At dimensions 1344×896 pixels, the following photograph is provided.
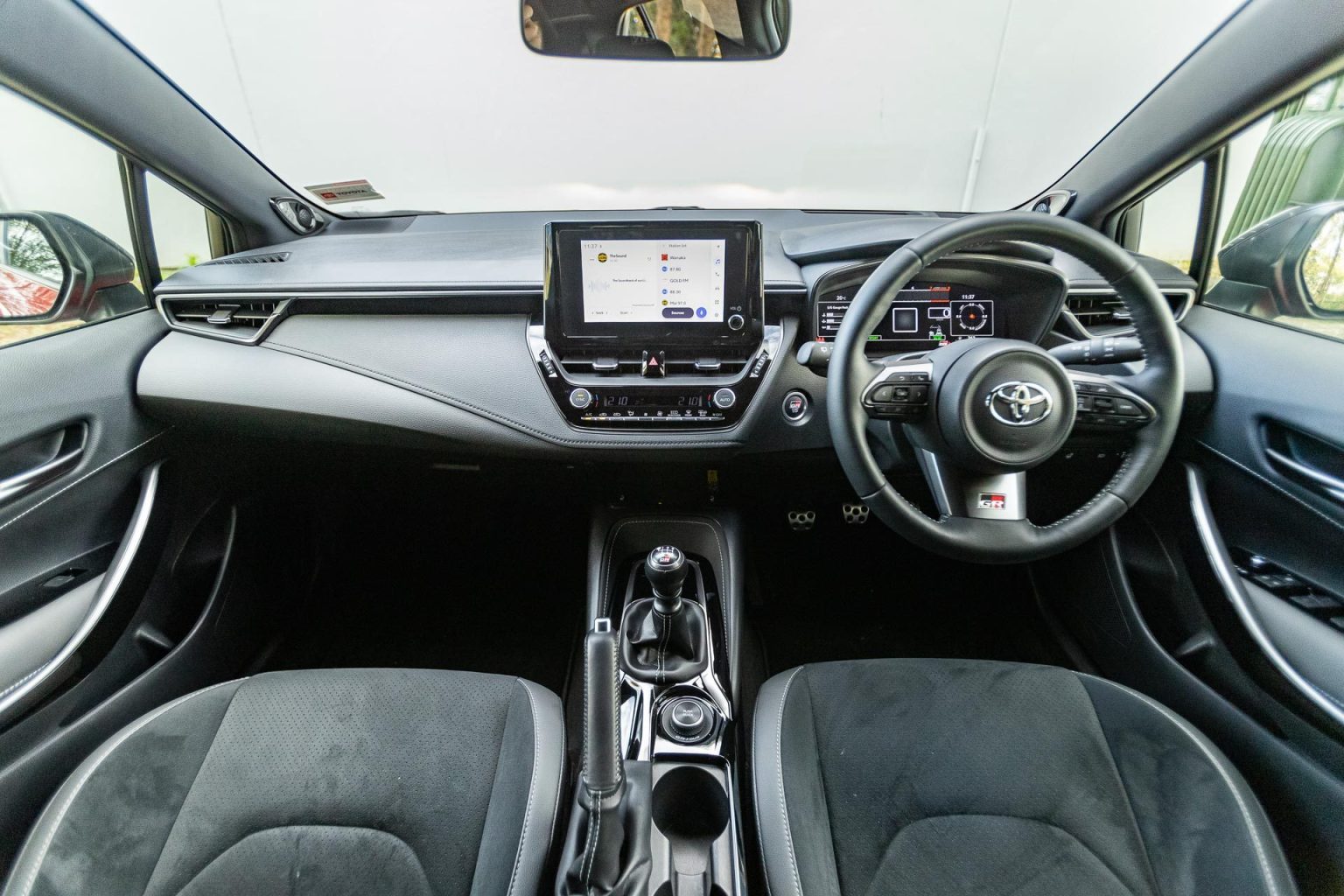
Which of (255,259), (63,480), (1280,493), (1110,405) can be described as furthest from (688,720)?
(255,259)

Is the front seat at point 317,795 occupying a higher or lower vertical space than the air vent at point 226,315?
lower

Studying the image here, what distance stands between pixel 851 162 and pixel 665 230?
0.83 m

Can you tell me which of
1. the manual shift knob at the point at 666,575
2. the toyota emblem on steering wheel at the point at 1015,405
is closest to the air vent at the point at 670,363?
the manual shift knob at the point at 666,575

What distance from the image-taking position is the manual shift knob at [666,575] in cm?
147

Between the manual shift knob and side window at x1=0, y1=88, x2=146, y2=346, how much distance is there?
52.5 inches

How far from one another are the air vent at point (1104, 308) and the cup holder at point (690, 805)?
125 cm

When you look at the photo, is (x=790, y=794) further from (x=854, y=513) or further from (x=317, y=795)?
(x=854, y=513)

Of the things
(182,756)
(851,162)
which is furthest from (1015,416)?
(182,756)

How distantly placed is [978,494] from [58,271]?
6.37 ft

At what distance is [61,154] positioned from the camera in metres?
1.51

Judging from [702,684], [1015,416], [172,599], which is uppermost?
[1015,416]

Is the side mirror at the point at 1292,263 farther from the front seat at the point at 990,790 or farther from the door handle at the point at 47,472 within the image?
the door handle at the point at 47,472

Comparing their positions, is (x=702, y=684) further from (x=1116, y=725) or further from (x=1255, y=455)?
(x=1255, y=455)

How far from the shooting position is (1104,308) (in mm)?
1562
